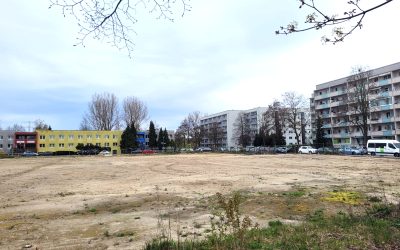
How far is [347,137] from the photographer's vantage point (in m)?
111

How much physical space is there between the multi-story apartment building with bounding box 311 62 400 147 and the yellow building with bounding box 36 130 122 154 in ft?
206

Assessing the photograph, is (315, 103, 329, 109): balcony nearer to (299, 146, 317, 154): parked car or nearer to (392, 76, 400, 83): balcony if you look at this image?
(392, 76, 400, 83): balcony

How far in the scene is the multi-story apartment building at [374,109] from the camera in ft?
297

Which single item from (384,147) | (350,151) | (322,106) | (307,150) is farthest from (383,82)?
(384,147)

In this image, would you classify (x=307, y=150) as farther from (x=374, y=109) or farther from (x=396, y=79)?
(x=396, y=79)

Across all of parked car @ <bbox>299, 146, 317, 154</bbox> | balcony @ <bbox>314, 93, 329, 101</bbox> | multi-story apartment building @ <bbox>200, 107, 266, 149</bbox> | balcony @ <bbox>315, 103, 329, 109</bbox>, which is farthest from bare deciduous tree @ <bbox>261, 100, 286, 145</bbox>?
multi-story apartment building @ <bbox>200, 107, 266, 149</bbox>

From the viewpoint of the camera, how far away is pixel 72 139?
13412 cm

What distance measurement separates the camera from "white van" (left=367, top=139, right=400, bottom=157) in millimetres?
61875

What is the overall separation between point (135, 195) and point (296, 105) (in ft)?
297

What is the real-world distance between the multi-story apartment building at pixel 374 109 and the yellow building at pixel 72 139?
6289 centimetres

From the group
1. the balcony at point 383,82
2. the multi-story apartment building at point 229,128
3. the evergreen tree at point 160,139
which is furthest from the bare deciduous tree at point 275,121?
the evergreen tree at point 160,139

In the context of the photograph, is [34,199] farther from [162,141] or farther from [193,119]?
[193,119]

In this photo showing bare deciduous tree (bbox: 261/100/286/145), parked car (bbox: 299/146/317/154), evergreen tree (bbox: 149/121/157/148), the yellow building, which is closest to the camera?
parked car (bbox: 299/146/317/154)

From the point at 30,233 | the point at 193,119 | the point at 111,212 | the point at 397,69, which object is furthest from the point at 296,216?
the point at 193,119
